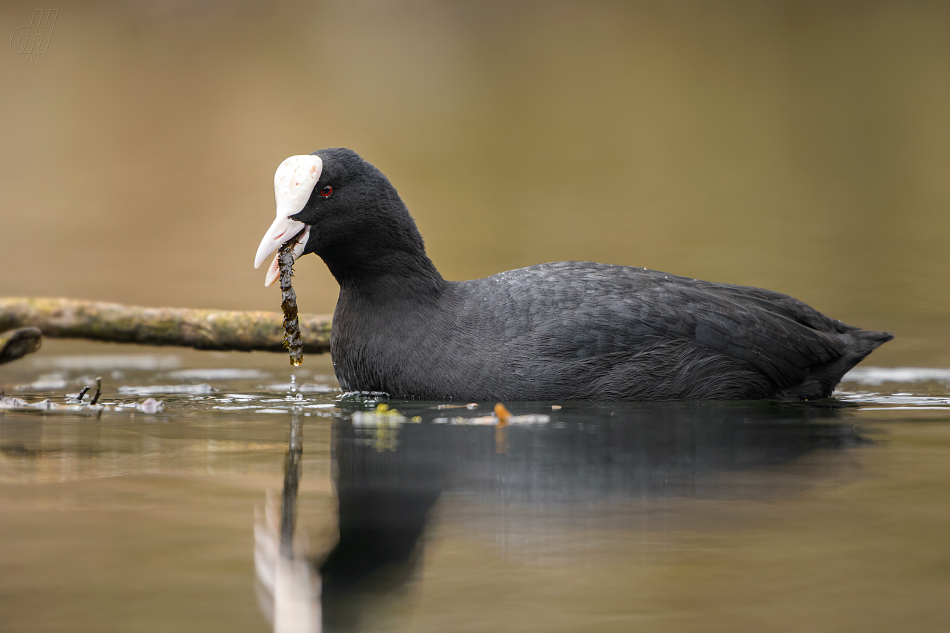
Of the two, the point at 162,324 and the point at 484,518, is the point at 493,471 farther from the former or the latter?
the point at 162,324

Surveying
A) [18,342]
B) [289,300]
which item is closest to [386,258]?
[289,300]

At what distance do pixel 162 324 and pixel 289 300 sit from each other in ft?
6.54

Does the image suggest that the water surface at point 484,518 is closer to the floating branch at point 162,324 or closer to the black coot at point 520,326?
the black coot at point 520,326

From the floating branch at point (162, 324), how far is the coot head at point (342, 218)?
1.26 meters

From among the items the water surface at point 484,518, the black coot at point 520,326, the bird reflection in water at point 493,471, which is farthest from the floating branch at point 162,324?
the bird reflection in water at point 493,471

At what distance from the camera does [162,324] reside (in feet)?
22.6

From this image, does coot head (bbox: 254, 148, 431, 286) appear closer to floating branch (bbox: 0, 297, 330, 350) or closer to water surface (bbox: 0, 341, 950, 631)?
water surface (bbox: 0, 341, 950, 631)

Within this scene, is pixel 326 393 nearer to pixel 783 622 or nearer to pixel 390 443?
pixel 390 443

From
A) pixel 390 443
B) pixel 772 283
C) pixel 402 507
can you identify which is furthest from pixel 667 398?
pixel 772 283

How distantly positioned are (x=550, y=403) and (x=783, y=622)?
3245 mm

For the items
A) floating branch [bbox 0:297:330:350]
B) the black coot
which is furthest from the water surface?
floating branch [bbox 0:297:330:350]

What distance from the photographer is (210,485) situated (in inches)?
132

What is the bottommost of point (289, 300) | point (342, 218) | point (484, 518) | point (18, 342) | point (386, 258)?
point (484, 518)

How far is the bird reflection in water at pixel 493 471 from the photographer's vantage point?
2338mm
